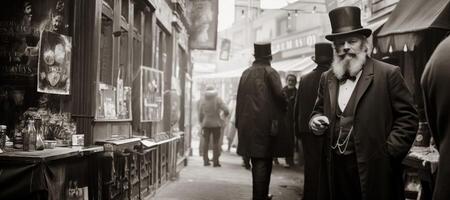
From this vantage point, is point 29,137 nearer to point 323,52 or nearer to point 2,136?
point 2,136

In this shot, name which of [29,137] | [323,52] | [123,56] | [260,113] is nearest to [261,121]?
[260,113]

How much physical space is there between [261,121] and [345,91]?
308 centimetres

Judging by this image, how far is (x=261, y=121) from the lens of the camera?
24.2ft

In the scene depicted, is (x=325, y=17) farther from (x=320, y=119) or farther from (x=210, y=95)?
(x=320, y=119)

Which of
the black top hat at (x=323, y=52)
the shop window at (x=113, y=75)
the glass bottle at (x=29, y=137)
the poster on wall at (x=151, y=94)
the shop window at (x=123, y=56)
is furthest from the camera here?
the black top hat at (x=323, y=52)

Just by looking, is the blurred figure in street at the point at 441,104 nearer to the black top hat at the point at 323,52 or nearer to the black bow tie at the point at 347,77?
the black bow tie at the point at 347,77

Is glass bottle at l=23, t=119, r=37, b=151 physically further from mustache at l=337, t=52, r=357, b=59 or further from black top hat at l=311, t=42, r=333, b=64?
black top hat at l=311, t=42, r=333, b=64

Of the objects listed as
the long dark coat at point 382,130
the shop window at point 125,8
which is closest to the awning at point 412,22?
the long dark coat at point 382,130

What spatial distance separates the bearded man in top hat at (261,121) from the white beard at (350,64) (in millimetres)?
2958

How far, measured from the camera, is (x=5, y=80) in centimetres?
470

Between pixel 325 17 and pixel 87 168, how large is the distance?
2107cm

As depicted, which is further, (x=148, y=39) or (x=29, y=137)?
(x=148, y=39)

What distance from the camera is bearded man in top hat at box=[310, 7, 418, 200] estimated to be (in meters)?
3.92

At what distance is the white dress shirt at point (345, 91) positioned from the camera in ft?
14.1
